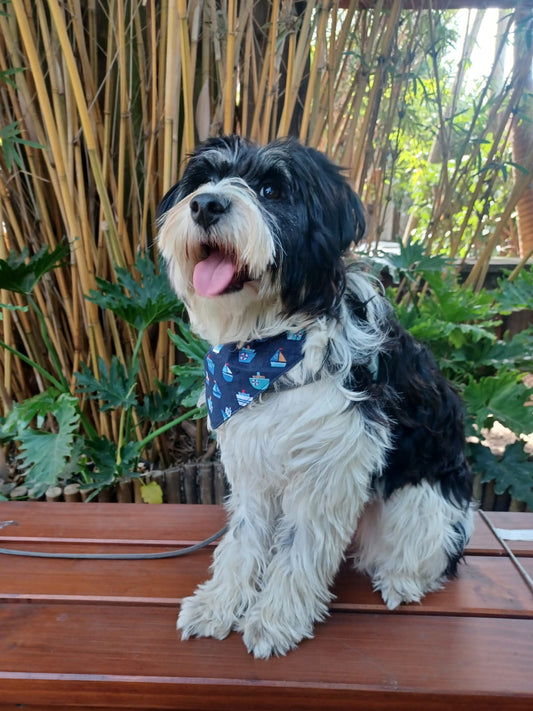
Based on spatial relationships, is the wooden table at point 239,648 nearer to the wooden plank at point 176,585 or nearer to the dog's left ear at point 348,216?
the wooden plank at point 176,585

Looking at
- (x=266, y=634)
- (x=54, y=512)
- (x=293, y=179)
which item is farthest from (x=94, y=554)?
(x=293, y=179)

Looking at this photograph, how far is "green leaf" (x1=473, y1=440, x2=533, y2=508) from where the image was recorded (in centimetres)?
237

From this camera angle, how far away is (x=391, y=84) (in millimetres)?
2746

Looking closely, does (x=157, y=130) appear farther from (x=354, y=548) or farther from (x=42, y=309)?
(x=354, y=548)

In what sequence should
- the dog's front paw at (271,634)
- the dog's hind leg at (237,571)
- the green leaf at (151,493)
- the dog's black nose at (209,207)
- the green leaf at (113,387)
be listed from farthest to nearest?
the green leaf at (151,493) < the green leaf at (113,387) < the dog's hind leg at (237,571) < the dog's front paw at (271,634) < the dog's black nose at (209,207)

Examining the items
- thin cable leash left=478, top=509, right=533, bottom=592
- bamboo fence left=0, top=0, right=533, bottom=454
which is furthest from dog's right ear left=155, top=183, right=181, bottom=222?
thin cable leash left=478, top=509, right=533, bottom=592

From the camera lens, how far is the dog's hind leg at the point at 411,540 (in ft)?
4.70

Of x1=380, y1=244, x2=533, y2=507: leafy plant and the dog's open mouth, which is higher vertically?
the dog's open mouth

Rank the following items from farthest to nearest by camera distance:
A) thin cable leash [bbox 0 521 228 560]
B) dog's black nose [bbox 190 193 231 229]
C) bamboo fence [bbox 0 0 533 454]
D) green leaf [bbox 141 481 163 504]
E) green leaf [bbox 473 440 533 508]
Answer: green leaf [bbox 141 481 163 504], green leaf [bbox 473 440 533 508], bamboo fence [bbox 0 0 533 454], thin cable leash [bbox 0 521 228 560], dog's black nose [bbox 190 193 231 229]

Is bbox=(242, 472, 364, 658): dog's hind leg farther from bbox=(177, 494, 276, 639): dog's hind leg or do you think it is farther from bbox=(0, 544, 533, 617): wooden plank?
bbox=(0, 544, 533, 617): wooden plank

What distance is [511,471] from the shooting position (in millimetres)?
2420

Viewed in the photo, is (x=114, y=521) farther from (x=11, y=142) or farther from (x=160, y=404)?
(x=11, y=142)

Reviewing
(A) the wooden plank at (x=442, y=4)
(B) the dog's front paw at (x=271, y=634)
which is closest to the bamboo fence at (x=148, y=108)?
(A) the wooden plank at (x=442, y=4)

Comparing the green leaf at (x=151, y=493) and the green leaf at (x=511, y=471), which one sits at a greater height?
the green leaf at (x=511, y=471)
